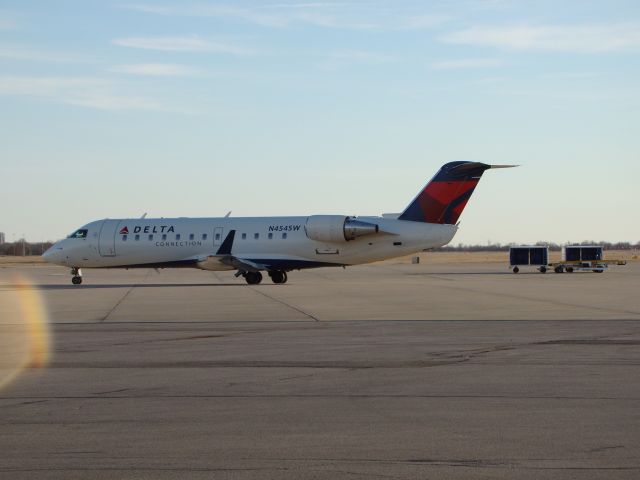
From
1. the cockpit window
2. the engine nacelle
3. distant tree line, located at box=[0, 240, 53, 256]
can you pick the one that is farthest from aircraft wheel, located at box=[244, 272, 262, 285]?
distant tree line, located at box=[0, 240, 53, 256]

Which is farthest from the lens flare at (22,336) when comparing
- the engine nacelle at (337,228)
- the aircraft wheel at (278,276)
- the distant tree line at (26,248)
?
the distant tree line at (26,248)

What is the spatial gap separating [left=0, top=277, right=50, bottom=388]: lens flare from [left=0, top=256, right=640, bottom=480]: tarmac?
0.18 meters

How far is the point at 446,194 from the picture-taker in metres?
43.0

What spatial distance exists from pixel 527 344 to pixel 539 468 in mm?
8871

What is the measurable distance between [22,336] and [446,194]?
27865 mm

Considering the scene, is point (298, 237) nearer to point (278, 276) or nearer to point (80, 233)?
point (278, 276)

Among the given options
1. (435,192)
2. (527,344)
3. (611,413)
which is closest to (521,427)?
(611,413)

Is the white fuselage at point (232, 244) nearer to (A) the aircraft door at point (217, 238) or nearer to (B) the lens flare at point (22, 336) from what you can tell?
(A) the aircraft door at point (217, 238)

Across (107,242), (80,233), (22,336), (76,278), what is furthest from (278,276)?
(22,336)

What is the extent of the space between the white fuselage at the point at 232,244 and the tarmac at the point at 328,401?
868 inches

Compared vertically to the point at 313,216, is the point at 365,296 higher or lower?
lower

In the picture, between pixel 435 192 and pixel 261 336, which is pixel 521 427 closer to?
pixel 261 336

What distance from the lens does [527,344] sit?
15.5 metres

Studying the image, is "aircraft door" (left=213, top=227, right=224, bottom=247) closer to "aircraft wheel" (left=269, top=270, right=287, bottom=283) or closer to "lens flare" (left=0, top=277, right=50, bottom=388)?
"aircraft wheel" (left=269, top=270, right=287, bottom=283)
